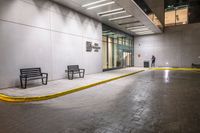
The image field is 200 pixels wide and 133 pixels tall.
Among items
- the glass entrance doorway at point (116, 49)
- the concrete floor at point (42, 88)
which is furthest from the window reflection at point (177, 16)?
the concrete floor at point (42, 88)

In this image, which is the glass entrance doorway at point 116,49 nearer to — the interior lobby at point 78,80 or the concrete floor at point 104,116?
the interior lobby at point 78,80

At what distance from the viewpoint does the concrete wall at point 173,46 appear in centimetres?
1798

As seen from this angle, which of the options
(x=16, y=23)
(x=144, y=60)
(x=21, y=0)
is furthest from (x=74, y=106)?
(x=144, y=60)

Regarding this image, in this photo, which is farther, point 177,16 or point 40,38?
point 177,16

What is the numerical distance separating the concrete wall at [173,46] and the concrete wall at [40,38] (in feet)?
38.9

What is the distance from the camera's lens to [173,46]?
19203mm

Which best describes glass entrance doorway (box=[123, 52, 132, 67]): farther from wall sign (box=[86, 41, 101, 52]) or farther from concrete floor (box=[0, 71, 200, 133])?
concrete floor (box=[0, 71, 200, 133])

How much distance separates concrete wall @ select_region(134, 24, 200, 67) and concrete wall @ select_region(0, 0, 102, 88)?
467 inches

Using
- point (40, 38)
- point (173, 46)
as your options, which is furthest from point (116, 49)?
point (40, 38)

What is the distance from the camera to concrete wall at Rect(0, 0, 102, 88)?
6.38 metres

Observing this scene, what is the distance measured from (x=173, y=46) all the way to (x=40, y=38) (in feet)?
56.7

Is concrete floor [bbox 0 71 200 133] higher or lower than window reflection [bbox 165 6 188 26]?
lower

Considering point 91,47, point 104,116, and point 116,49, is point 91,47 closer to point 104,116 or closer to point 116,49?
point 116,49

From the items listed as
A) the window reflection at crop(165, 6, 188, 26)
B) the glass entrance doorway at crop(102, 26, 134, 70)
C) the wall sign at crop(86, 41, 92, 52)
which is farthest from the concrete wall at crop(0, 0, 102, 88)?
the window reflection at crop(165, 6, 188, 26)
